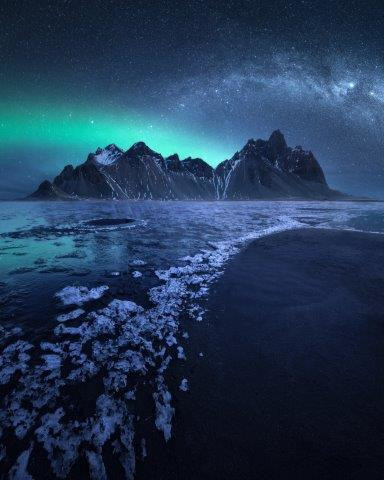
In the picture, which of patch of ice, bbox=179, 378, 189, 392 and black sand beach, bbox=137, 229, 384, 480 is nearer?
black sand beach, bbox=137, 229, 384, 480

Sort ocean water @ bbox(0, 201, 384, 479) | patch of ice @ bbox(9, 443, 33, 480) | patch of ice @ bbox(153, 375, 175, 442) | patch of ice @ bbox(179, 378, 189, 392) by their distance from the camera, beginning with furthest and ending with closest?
patch of ice @ bbox(179, 378, 189, 392), patch of ice @ bbox(153, 375, 175, 442), ocean water @ bbox(0, 201, 384, 479), patch of ice @ bbox(9, 443, 33, 480)

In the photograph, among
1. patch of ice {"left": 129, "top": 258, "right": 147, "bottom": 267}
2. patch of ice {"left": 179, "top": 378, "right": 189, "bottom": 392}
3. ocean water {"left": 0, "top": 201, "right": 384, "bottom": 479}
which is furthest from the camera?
patch of ice {"left": 129, "top": 258, "right": 147, "bottom": 267}

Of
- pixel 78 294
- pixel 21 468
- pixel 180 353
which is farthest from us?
pixel 78 294

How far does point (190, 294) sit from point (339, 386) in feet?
15.3

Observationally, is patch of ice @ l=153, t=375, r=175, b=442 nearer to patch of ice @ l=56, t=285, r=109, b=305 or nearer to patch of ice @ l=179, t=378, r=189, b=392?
patch of ice @ l=179, t=378, r=189, b=392

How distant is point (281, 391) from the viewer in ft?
13.2

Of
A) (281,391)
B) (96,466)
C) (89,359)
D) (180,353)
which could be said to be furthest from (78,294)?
(281,391)

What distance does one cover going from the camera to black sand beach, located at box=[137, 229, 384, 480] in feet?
9.89

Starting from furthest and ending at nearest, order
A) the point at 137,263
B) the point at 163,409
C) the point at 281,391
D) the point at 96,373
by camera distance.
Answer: the point at 137,263 < the point at 96,373 < the point at 281,391 < the point at 163,409

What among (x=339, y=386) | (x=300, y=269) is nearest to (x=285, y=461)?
(x=339, y=386)

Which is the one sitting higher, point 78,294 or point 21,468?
point 78,294

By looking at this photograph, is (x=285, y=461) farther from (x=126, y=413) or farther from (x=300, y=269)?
(x=300, y=269)

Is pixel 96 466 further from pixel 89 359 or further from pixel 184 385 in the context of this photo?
pixel 89 359

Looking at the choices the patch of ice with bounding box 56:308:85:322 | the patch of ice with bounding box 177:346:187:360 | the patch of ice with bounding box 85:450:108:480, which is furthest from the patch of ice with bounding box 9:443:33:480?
the patch of ice with bounding box 56:308:85:322
